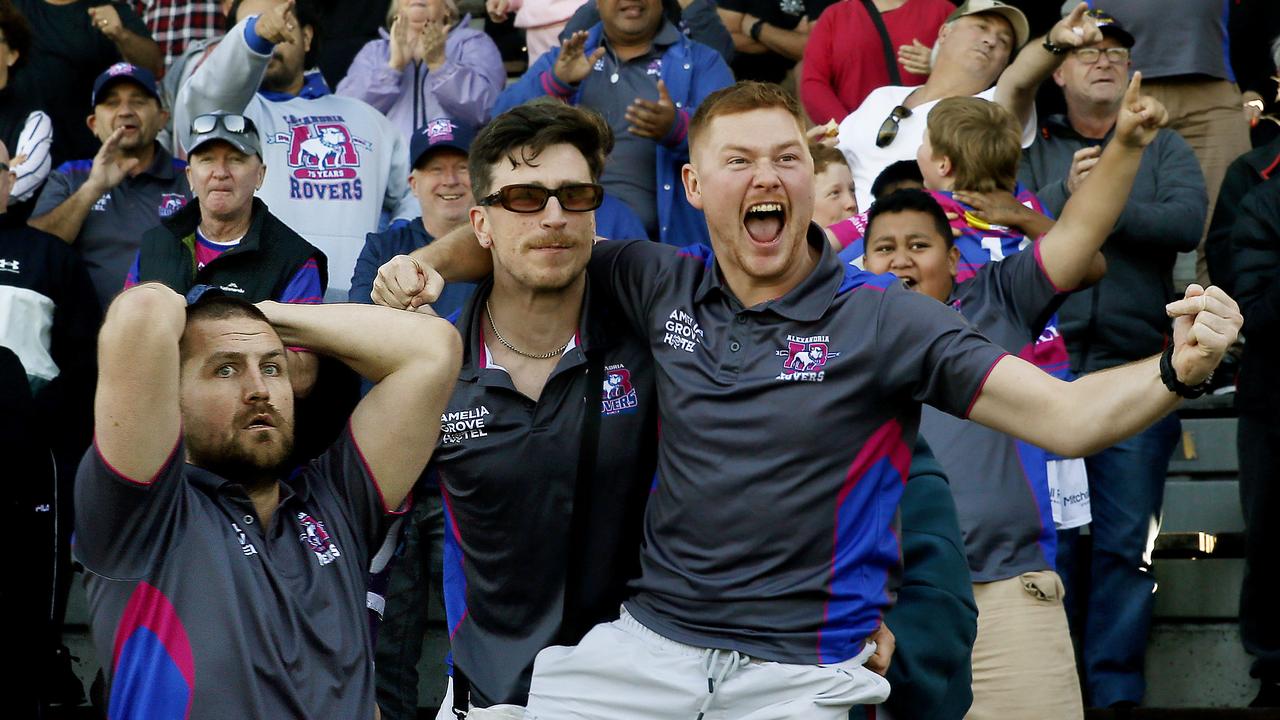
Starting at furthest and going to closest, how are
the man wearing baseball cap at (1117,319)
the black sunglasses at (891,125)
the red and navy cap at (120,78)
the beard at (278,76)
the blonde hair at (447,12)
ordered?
the blonde hair at (447,12)
the red and navy cap at (120,78)
the beard at (278,76)
the black sunglasses at (891,125)
the man wearing baseball cap at (1117,319)

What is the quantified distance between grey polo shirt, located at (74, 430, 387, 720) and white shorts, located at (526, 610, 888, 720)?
55 centimetres

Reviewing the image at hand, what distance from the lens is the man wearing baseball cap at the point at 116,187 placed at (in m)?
8.12

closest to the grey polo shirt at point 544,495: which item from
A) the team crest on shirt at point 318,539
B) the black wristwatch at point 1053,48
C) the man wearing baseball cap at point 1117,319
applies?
the team crest on shirt at point 318,539

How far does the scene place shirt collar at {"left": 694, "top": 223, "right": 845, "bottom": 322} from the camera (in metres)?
4.08

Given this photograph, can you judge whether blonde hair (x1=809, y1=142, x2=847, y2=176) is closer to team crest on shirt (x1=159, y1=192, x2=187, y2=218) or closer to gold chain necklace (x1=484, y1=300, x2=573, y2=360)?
gold chain necklace (x1=484, y1=300, x2=573, y2=360)

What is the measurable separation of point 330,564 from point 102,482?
0.63m

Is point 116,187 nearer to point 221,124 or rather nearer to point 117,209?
point 117,209

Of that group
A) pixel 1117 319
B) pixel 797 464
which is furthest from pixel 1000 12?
pixel 797 464

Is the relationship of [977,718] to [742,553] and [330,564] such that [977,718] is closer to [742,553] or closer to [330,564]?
[742,553]

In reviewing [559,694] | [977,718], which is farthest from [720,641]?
[977,718]

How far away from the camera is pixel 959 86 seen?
7785mm

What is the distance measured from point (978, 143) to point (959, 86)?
166cm

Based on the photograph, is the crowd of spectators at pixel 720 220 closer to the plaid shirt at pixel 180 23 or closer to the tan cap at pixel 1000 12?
the tan cap at pixel 1000 12

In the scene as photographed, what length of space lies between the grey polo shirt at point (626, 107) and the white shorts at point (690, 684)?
13.4ft
